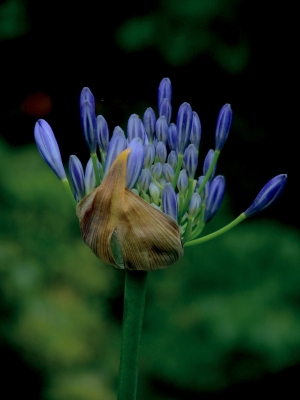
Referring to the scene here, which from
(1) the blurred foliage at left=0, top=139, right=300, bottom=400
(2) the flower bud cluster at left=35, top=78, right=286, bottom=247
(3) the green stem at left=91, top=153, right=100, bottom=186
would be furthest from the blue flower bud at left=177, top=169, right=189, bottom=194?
(1) the blurred foliage at left=0, top=139, right=300, bottom=400

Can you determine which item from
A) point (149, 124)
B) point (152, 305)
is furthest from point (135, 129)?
point (152, 305)

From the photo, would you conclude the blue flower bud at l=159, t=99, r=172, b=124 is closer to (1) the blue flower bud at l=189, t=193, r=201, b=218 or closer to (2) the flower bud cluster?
(2) the flower bud cluster

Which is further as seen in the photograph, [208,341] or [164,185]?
[208,341]

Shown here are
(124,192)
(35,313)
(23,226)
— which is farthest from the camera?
(23,226)

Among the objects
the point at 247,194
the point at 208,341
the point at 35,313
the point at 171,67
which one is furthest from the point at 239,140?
the point at 35,313

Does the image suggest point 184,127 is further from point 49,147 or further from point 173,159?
point 49,147

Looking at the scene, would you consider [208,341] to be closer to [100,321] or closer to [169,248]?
[100,321]
